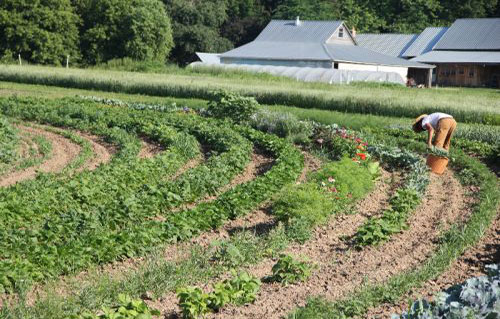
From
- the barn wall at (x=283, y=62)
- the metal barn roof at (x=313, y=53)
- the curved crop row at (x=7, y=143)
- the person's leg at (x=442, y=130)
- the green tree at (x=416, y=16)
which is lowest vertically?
the curved crop row at (x=7, y=143)

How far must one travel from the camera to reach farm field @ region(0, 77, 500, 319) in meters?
7.48

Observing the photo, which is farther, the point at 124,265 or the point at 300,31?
the point at 300,31

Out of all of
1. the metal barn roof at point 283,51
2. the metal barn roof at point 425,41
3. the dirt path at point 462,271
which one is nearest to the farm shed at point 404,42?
the metal barn roof at point 425,41

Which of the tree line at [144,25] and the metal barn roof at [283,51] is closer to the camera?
the metal barn roof at [283,51]

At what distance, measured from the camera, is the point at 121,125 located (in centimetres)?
2027

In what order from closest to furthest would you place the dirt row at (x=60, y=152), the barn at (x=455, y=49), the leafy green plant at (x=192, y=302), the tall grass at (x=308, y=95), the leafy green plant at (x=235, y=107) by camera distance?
the leafy green plant at (x=192, y=302), the dirt row at (x=60, y=152), the leafy green plant at (x=235, y=107), the tall grass at (x=308, y=95), the barn at (x=455, y=49)

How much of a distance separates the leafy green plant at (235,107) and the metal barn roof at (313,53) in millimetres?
32621

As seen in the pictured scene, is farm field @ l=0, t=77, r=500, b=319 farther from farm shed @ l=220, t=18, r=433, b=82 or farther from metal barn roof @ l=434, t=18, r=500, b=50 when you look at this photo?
metal barn roof @ l=434, t=18, r=500, b=50

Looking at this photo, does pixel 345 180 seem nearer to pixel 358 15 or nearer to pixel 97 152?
pixel 97 152

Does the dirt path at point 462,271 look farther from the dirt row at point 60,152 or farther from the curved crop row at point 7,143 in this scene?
the curved crop row at point 7,143

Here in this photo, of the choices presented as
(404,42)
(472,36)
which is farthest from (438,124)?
(404,42)

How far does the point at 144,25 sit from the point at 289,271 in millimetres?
53623

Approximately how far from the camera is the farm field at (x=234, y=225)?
24.6 feet

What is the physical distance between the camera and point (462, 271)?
8734 mm
